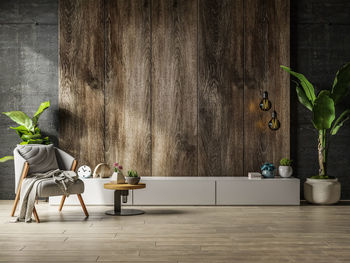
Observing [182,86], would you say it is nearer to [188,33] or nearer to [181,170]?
[188,33]

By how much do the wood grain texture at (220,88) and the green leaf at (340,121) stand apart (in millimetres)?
1203

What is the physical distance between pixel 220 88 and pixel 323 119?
4.56 feet

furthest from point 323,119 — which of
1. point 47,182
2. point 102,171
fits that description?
point 47,182

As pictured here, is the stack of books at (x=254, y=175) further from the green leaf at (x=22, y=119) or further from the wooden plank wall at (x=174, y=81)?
the green leaf at (x=22, y=119)

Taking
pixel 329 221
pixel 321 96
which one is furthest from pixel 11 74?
pixel 329 221

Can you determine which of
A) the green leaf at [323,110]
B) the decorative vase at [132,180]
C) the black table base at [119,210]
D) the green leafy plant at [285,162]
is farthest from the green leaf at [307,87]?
the black table base at [119,210]

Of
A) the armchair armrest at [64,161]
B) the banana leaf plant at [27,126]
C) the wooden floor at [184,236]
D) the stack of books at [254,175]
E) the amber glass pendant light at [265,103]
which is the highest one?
the amber glass pendant light at [265,103]

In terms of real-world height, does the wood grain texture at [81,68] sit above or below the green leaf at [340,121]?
above

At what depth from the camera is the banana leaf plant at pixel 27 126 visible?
17.8 ft

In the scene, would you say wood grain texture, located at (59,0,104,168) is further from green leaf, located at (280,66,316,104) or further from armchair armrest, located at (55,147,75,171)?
green leaf, located at (280,66,316,104)

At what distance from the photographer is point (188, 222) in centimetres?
423

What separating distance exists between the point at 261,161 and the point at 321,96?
117cm

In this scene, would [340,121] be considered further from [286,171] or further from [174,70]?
[174,70]

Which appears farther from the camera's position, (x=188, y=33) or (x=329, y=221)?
(x=188, y=33)
